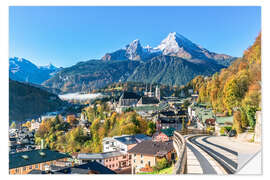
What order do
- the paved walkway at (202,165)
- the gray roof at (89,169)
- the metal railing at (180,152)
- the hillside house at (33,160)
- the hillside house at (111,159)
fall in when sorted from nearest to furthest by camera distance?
the metal railing at (180,152) → the paved walkway at (202,165) → the gray roof at (89,169) → the hillside house at (33,160) → the hillside house at (111,159)

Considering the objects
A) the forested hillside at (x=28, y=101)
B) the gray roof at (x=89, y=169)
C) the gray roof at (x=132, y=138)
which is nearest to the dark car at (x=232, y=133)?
the gray roof at (x=132, y=138)

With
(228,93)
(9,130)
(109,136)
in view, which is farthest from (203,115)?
(9,130)

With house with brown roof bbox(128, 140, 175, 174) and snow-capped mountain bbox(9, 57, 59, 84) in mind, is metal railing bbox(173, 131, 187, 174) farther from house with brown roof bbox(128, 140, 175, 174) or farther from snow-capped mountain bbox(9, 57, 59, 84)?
snow-capped mountain bbox(9, 57, 59, 84)

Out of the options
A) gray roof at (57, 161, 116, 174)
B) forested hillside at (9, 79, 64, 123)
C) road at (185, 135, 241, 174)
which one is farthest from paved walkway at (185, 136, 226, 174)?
forested hillside at (9, 79, 64, 123)

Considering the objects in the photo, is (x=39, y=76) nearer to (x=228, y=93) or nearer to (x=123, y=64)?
(x=123, y=64)

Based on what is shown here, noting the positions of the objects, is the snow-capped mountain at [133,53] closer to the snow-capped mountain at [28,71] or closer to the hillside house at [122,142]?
the snow-capped mountain at [28,71]

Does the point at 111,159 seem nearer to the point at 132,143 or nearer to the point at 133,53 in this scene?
the point at 132,143
